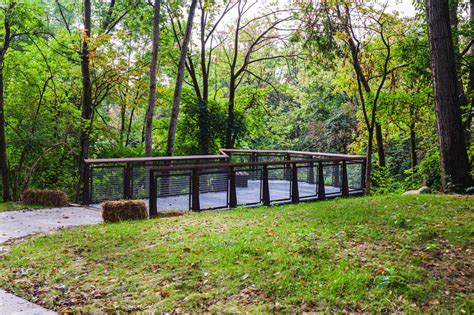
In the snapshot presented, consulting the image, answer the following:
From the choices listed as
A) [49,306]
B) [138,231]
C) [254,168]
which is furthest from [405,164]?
[49,306]

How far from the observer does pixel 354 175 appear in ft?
40.8

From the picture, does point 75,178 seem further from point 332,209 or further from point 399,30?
point 399,30

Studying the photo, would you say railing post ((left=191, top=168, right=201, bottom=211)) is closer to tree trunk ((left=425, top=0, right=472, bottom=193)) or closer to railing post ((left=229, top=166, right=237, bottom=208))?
railing post ((left=229, top=166, right=237, bottom=208))

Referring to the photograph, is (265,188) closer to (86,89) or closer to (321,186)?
(321,186)

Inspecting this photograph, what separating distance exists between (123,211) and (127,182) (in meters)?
2.07

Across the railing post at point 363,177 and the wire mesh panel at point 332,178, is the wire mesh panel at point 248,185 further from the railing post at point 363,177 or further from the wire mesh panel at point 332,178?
the railing post at point 363,177

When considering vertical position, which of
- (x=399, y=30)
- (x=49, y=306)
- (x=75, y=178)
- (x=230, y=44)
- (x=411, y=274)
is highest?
(x=230, y=44)

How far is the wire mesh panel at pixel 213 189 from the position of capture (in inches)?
376

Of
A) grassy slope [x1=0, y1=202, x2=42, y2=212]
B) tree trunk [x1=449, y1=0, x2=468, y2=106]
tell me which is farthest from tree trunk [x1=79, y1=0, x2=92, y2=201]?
tree trunk [x1=449, y1=0, x2=468, y2=106]

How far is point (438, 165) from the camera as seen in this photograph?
38.5ft

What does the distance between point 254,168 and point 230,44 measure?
1264 centimetres

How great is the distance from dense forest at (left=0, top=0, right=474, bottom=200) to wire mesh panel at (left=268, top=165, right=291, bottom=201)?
347 cm

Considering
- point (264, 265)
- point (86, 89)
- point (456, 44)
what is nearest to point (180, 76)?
point (86, 89)

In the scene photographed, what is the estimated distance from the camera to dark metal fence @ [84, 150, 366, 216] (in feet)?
29.9
